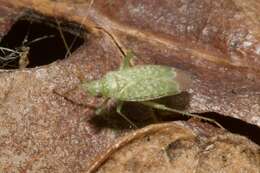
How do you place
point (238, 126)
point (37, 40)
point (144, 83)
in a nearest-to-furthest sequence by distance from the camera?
point (238, 126) → point (144, 83) → point (37, 40)

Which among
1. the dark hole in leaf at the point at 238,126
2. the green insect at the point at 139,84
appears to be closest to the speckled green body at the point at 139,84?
the green insect at the point at 139,84

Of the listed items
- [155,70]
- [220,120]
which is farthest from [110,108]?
[220,120]

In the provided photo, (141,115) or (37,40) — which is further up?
(37,40)

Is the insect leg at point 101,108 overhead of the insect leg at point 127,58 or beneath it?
beneath

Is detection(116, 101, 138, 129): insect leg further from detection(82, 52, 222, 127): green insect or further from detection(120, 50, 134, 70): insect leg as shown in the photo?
detection(120, 50, 134, 70): insect leg

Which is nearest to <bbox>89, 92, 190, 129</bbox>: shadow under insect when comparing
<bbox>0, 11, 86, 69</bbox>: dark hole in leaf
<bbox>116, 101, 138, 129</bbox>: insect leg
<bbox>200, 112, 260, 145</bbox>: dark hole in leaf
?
<bbox>116, 101, 138, 129</bbox>: insect leg

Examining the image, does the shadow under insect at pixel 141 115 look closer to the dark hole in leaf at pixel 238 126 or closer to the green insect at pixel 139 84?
the green insect at pixel 139 84

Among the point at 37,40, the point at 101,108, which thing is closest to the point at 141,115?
the point at 101,108

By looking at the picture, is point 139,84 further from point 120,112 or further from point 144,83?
point 120,112
